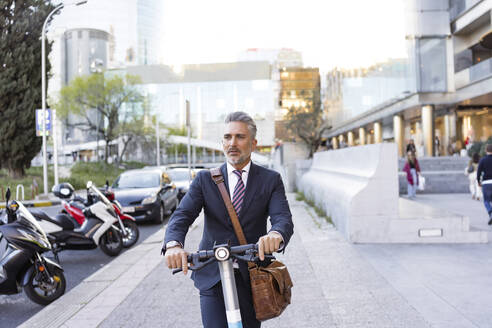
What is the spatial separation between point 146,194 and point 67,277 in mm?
5227

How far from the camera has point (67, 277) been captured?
632cm

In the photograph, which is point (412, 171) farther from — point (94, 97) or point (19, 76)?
point (94, 97)

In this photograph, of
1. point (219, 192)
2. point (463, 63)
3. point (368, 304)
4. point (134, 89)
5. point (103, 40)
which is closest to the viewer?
point (219, 192)

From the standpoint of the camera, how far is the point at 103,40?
401ft

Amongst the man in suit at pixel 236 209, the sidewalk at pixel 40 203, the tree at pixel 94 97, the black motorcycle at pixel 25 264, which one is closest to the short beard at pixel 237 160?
the man in suit at pixel 236 209

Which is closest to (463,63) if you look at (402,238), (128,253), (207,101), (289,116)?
(289,116)

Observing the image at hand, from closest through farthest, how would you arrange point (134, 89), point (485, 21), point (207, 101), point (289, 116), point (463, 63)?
point (485, 21)
point (463, 63)
point (289, 116)
point (134, 89)
point (207, 101)

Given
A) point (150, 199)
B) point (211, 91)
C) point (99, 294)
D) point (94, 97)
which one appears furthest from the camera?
point (211, 91)

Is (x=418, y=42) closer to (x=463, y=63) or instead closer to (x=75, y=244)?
(x=463, y=63)

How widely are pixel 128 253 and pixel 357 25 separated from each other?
34.2 meters

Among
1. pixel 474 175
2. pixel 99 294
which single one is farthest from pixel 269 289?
pixel 474 175

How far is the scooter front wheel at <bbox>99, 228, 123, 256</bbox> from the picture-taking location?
24.6ft

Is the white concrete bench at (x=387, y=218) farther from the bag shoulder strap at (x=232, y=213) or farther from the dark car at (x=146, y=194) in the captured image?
the dark car at (x=146, y=194)

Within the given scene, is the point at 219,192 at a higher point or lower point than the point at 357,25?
lower
